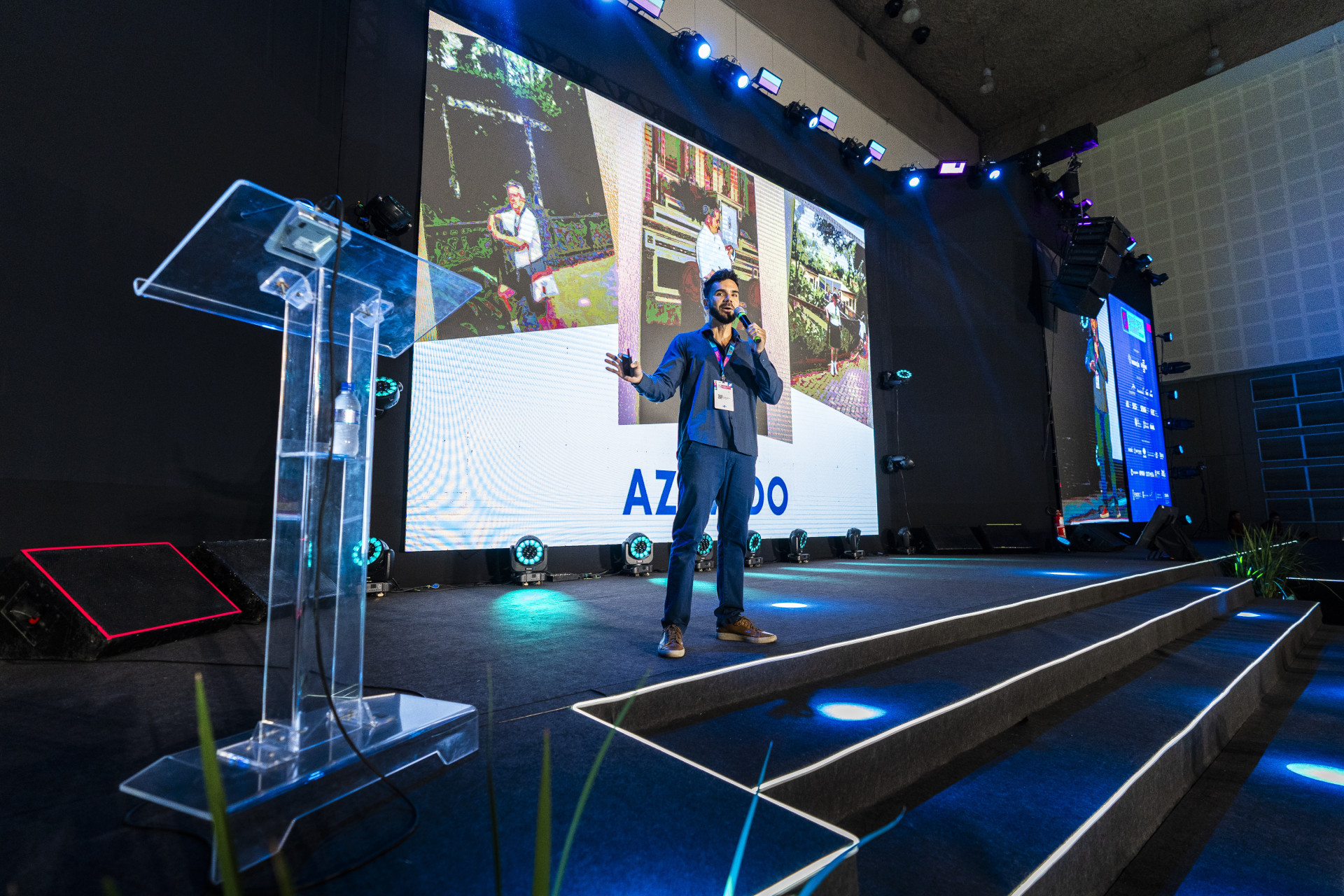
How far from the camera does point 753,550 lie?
579 centimetres

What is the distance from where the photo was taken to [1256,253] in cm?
1037

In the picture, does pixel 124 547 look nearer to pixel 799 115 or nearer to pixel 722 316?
pixel 722 316

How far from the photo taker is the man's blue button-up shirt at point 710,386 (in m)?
2.47

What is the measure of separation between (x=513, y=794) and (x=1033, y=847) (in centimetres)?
114

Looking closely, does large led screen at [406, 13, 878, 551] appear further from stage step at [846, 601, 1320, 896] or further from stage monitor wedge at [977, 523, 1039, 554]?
Result: stage step at [846, 601, 1320, 896]

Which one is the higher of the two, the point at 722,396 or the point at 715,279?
the point at 715,279

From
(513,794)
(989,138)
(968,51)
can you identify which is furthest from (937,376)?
(513,794)

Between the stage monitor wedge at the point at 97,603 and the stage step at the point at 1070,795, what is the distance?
2.54m

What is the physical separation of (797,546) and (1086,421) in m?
5.28

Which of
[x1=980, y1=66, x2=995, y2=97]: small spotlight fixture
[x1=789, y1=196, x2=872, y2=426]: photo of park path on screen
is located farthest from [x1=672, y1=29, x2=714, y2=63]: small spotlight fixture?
[x1=980, y1=66, x2=995, y2=97]: small spotlight fixture

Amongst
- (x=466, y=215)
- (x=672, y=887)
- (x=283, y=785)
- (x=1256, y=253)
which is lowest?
(x=672, y=887)

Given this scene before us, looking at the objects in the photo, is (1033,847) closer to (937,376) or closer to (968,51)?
(937,376)

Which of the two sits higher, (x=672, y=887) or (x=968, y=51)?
(x=968, y=51)

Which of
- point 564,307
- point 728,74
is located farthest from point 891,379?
point 564,307
